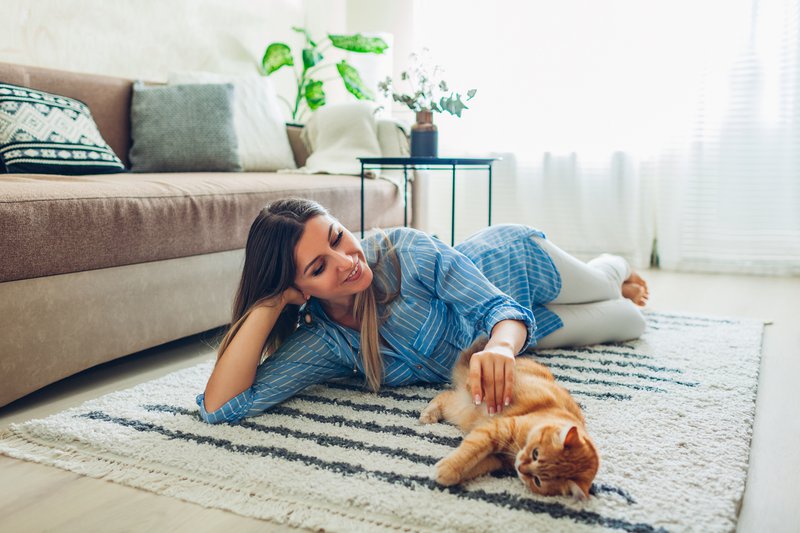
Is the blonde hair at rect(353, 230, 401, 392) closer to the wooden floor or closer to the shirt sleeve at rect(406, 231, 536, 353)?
the shirt sleeve at rect(406, 231, 536, 353)

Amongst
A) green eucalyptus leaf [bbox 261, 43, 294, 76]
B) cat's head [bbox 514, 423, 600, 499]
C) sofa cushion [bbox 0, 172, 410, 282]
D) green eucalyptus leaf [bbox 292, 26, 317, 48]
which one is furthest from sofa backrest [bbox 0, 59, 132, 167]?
cat's head [bbox 514, 423, 600, 499]

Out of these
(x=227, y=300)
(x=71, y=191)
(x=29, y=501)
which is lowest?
(x=29, y=501)

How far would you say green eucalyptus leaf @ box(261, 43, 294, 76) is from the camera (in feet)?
11.3

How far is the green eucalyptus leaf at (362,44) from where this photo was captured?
11.3 feet

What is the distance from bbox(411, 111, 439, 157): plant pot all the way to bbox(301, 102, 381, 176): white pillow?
333 millimetres

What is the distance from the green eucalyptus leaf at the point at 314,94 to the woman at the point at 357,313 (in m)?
2.21

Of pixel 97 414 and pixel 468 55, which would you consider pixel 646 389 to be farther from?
pixel 468 55

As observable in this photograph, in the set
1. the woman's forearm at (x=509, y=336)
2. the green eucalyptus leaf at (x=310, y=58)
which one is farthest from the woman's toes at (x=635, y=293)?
the green eucalyptus leaf at (x=310, y=58)

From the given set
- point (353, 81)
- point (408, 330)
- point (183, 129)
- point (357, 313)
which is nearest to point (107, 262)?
point (357, 313)

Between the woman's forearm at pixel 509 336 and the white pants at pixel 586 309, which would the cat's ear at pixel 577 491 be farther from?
the white pants at pixel 586 309

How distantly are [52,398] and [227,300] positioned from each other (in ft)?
1.86

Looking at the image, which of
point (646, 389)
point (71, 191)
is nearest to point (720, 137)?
point (646, 389)

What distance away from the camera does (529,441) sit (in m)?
0.94

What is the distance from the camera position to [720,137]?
3.10m
